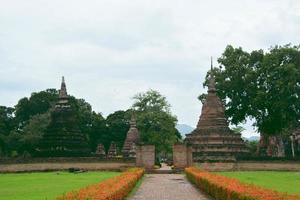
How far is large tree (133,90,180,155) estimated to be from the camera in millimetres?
81875

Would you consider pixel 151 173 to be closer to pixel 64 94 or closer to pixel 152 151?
pixel 152 151

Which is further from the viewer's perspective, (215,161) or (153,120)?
(153,120)

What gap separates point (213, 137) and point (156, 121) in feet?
85.0

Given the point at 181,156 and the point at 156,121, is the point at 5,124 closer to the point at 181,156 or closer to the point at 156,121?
the point at 156,121

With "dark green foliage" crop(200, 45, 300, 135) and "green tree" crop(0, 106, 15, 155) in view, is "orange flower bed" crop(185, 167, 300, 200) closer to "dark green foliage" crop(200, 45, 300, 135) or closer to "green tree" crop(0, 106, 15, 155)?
"dark green foliage" crop(200, 45, 300, 135)

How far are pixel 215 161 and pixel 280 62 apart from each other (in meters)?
16.2

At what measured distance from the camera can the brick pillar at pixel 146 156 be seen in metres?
50.3

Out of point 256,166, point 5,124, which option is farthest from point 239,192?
point 5,124

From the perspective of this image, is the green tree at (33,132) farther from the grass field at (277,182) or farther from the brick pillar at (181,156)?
the grass field at (277,182)

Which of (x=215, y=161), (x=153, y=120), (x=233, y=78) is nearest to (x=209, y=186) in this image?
(x=215, y=161)

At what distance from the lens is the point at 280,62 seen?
206 ft

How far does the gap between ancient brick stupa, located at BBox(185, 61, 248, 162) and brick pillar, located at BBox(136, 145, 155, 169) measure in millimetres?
5906

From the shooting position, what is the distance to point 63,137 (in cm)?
6203

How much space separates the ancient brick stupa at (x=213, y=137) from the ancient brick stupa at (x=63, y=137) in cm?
1270
